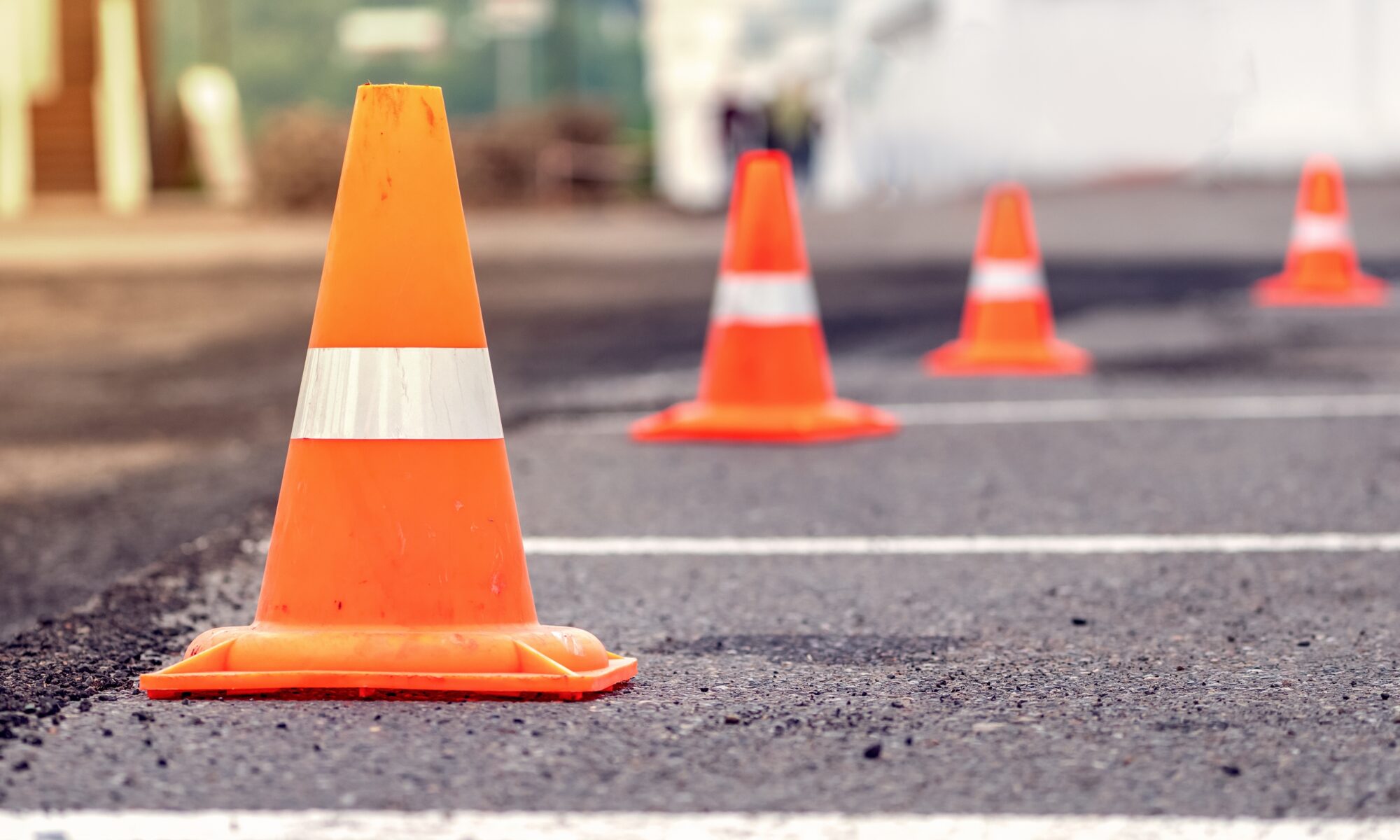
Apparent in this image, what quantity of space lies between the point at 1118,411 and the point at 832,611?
3670mm

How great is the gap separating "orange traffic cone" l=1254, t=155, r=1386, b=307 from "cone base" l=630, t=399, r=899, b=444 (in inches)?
251

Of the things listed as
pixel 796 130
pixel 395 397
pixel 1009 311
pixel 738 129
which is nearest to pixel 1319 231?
pixel 1009 311

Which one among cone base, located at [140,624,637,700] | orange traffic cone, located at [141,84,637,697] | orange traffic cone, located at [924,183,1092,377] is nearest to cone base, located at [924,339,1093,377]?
orange traffic cone, located at [924,183,1092,377]

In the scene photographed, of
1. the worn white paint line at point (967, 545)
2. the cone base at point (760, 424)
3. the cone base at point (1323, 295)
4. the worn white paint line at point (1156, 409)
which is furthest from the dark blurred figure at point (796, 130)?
the worn white paint line at point (967, 545)

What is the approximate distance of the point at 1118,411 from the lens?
7.56 metres

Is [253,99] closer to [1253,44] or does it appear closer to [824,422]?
[1253,44]

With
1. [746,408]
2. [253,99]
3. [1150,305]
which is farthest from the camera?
[253,99]

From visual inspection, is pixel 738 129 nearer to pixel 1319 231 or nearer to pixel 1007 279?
pixel 1319 231

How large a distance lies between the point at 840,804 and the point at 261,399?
21.1 feet

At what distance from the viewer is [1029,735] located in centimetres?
302

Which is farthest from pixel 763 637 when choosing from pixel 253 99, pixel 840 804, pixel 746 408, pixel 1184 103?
pixel 253 99

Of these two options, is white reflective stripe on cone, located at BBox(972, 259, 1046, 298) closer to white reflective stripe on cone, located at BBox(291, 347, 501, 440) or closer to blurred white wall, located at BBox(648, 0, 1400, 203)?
white reflective stripe on cone, located at BBox(291, 347, 501, 440)

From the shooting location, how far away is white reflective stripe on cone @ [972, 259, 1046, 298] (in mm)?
8734

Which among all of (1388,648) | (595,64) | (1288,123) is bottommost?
(1388,648)
